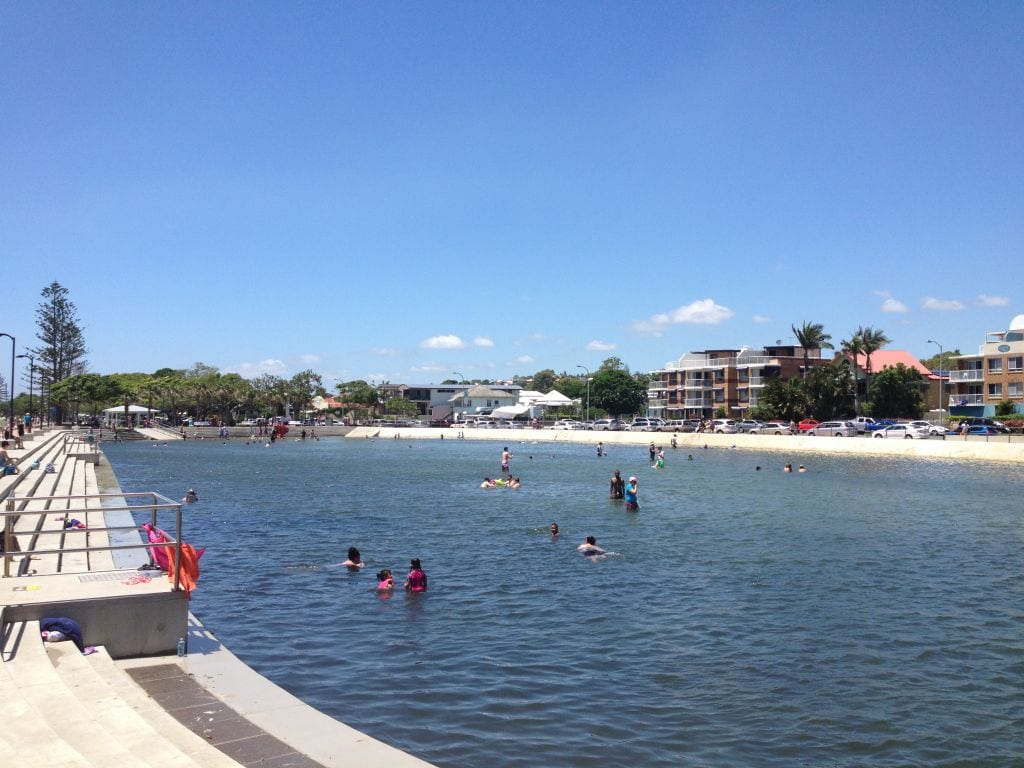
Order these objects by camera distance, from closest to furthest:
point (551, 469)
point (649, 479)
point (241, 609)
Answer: point (241, 609), point (649, 479), point (551, 469)

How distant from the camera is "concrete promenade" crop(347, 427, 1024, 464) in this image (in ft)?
208

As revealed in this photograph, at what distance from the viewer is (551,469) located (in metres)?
59.6

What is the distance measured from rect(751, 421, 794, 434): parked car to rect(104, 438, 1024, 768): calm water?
2077 inches

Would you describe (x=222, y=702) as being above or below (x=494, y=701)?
above

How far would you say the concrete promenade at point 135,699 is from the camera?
275 inches

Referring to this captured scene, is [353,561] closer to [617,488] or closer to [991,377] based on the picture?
[617,488]

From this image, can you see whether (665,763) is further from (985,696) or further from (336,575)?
(336,575)

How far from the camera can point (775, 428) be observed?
89.4 metres

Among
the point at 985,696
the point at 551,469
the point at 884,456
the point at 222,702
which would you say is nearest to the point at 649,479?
the point at 551,469

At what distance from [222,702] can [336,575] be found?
437 inches

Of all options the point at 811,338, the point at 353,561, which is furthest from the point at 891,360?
the point at 353,561

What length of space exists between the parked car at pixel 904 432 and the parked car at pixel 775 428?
36.1 ft

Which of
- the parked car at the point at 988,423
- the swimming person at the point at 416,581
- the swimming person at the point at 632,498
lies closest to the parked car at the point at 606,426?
the parked car at the point at 988,423

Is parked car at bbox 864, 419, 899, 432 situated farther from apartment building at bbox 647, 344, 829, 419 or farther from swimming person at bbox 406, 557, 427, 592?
swimming person at bbox 406, 557, 427, 592
